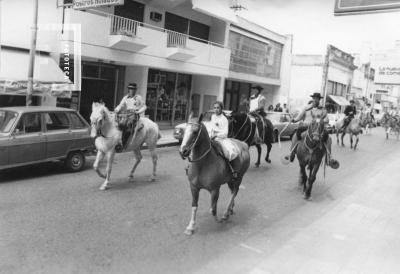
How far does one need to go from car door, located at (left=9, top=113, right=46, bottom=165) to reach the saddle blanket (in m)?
4.80

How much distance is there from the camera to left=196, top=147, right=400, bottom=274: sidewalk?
5637 mm

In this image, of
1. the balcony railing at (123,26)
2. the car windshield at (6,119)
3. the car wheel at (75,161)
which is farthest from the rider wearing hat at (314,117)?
the balcony railing at (123,26)

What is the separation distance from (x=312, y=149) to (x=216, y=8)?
49.7ft

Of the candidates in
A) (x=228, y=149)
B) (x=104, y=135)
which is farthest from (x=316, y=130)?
(x=104, y=135)

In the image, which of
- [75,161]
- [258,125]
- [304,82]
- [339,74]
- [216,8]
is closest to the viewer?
[75,161]

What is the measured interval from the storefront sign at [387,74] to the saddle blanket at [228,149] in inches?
606

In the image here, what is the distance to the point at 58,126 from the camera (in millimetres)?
10367

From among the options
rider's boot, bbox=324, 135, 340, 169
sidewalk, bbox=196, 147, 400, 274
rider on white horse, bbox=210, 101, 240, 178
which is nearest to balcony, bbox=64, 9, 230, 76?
rider on white horse, bbox=210, 101, 240, 178

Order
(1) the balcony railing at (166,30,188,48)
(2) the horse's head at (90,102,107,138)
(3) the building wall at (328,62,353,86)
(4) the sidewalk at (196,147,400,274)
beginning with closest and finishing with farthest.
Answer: (4) the sidewalk at (196,147,400,274) < (2) the horse's head at (90,102,107,138) < (1) the balcony railing at (166,30,188,48) < (3) the building wall at (328,62,353,86)

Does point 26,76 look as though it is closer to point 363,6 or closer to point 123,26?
point 123,26

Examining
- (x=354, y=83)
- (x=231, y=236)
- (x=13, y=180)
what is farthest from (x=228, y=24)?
(x=354, y=83)

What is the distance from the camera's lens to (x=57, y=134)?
10148 millimetres

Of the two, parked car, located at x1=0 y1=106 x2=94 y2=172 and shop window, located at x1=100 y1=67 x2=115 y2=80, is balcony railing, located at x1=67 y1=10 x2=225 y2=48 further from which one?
parked car, located at x1=0 y1=106 x2=94 y2=172

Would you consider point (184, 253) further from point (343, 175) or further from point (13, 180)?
point (343, 175)
